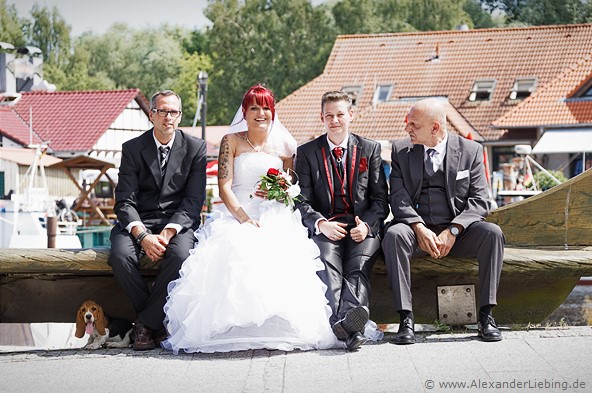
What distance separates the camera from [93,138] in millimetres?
45031

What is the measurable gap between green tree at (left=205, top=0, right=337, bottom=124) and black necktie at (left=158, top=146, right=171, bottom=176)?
48118 mm

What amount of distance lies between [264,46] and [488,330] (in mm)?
50176

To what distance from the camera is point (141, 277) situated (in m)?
6.17

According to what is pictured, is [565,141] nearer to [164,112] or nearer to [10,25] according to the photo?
[164,112]

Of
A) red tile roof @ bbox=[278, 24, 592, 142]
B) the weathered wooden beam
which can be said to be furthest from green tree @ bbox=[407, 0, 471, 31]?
the weathered wooden beam

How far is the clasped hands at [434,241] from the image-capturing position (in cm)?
601

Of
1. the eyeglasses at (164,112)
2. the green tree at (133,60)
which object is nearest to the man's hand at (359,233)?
the eyeglasses at (164,112)

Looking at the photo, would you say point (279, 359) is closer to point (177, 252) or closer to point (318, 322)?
point (318, 322)

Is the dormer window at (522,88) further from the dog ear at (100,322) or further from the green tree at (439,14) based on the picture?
the dog ear at (100,322)

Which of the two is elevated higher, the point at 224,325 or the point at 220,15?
the point at 220,15

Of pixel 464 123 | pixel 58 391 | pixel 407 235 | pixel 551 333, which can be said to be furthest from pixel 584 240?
pixel 464 123

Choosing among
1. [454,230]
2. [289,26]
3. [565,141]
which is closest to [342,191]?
[454,230]

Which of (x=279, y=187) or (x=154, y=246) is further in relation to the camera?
(x=279, y=187)

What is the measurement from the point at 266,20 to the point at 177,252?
5030cm
